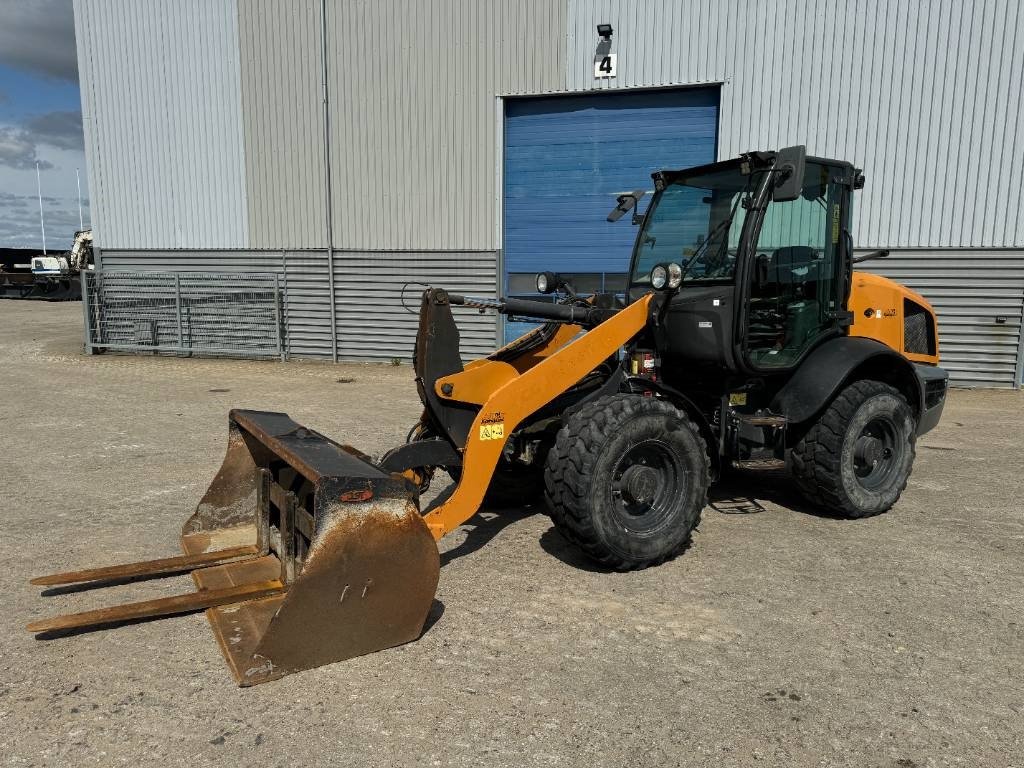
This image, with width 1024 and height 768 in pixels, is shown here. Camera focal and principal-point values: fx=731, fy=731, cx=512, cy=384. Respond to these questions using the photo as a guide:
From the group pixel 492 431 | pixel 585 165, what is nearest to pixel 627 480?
pixel 492 431

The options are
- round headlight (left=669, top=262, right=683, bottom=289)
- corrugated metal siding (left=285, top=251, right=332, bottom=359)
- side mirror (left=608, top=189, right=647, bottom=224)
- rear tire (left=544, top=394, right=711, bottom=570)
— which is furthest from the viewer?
corrugated metal siding (left=285, top=251, right=332, bottom=359)

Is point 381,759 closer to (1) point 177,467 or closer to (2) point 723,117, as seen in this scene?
(1) point 177,467

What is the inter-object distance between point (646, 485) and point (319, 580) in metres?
2.10

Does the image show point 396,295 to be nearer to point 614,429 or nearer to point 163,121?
point 163,121

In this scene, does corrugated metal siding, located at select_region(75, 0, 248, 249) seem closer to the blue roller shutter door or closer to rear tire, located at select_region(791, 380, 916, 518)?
the blue roller shutter door

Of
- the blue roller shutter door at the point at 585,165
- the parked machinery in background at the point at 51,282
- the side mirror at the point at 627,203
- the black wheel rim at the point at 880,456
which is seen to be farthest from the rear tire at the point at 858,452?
the parked machinery in background at the point at 51,282

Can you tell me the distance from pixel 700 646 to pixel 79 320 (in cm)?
2594

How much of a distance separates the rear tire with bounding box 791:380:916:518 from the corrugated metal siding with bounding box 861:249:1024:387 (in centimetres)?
744

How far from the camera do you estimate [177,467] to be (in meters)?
6.94

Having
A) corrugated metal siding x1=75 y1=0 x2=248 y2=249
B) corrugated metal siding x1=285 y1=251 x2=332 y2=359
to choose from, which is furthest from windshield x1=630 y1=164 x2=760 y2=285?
corrugated metal siding x1=75 y1=0 x2=248 y2=249

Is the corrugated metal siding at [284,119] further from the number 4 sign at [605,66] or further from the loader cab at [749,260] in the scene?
the loader cab at [749,260]

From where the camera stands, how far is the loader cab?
4941 mm

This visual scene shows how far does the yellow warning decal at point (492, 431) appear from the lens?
4.23 m

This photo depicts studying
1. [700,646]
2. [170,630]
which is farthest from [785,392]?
[170,630]
